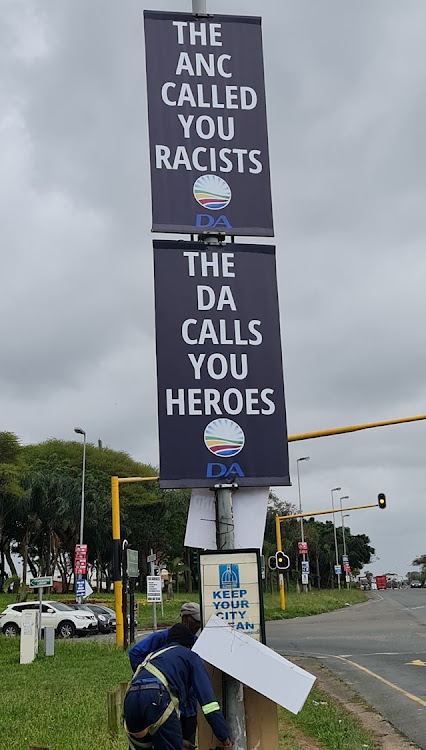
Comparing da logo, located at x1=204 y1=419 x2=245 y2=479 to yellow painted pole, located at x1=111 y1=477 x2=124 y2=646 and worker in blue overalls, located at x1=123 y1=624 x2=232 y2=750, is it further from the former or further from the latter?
yellow painted pole, located at x1=111 y1=477 x2=124 y2=646

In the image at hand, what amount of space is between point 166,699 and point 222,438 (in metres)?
1.93

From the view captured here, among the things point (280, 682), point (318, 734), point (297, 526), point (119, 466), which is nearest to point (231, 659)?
point (280, 682)

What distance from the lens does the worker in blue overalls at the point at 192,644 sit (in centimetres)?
611

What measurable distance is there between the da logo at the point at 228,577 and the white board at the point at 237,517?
0.35m

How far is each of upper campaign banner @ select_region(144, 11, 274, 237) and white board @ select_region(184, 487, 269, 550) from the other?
2.10 m

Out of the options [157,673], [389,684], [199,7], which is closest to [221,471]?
[157,673]

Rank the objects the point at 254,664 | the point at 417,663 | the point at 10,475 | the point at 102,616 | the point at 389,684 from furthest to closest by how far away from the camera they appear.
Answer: the point at 10,475, the point at 102,616, the point at 417,663, the point at 389,684, the point at 254,664

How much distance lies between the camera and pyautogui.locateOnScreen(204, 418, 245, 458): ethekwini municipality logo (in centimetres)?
674

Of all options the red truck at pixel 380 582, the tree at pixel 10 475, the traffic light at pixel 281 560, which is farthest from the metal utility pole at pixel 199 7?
the red truck at pixel 380 582

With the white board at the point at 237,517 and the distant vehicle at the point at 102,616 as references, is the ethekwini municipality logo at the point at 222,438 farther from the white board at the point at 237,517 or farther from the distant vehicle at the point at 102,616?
the distant vehicle at the point at 102,616

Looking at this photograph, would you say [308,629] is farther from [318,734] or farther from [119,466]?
[119,466]

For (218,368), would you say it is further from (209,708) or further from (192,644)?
(209,708)

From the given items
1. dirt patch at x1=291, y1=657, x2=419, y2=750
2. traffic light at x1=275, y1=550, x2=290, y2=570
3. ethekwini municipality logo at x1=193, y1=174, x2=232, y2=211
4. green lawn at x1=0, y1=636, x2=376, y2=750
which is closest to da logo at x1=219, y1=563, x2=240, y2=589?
ethekwini municipality logo at x1=193, y1=174, x2=232, y2=211

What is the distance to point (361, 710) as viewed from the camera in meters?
13.3
